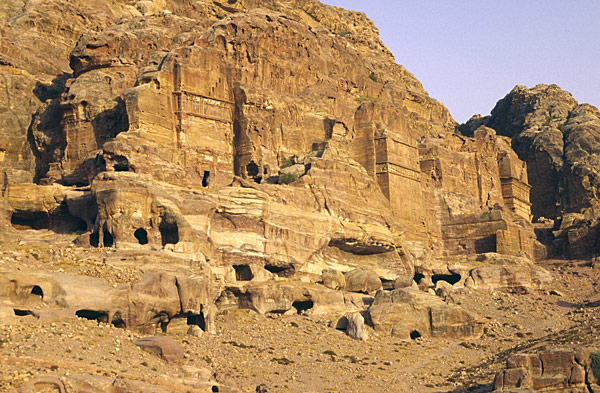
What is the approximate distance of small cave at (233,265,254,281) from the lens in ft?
242

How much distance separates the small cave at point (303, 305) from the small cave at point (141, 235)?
12820mm

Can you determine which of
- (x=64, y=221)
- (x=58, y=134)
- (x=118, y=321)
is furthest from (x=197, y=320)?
(x=58, y=134)

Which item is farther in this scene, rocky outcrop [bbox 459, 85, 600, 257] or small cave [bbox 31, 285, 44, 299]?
rocky outcrop [bbox 459, 85, 600, 257]

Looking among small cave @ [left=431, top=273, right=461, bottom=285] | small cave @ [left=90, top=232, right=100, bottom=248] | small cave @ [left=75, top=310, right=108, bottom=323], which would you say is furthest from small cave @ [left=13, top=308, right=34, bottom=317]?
small cave @ [left=431, top=273, right=461, bottom=285]

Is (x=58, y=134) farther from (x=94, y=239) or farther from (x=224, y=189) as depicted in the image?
(x=94, y=239)

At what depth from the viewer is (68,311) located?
54344 mm

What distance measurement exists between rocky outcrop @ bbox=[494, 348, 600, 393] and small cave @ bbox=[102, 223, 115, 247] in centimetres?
3039

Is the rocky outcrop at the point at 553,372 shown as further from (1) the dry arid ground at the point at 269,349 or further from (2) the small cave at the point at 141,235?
(2) the small cave at the point at 141,235

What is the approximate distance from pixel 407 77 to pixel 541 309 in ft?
210

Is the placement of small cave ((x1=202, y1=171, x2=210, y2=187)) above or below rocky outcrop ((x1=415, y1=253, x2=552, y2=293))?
above

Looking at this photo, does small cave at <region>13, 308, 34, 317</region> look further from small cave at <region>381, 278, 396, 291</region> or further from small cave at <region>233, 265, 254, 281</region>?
small cave at <region>381, 278, 396, 291</region>

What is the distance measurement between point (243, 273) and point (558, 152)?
7017 centimetres

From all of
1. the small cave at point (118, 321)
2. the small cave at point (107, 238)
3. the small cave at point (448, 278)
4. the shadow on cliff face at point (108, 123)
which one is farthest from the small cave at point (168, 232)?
the small cave at point (448, 278)

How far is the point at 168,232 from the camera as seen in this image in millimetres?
70062
